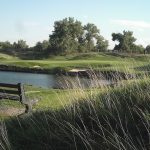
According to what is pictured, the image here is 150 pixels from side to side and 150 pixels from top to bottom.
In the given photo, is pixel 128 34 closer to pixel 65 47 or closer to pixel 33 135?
pixel 65 47

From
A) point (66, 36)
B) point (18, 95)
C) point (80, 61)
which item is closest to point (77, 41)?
point (66, 36)

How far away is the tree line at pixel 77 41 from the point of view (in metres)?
110

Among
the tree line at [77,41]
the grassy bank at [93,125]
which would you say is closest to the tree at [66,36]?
the tree line at [77,41]

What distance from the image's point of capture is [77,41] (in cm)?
12206

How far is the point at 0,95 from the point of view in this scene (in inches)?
572

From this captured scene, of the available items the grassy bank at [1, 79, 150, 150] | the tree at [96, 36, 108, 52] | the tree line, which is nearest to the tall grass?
the grassy bank at [1, 79, 150, 150]

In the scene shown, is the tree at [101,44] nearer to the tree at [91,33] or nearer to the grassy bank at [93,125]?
the tree at [91,33]

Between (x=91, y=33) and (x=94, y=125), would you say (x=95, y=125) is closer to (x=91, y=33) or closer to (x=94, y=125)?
(x=94, y=125)

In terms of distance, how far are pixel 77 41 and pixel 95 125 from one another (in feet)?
375

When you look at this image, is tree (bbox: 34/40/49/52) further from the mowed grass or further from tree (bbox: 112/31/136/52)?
tree (bbox: 112/31/136/52)

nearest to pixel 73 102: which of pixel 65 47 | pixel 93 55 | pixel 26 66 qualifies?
pixel 26 66

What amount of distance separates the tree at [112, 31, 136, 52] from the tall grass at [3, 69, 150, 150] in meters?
100

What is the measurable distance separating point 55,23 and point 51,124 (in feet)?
377

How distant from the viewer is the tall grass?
7.22 meters
